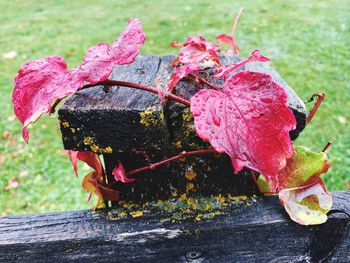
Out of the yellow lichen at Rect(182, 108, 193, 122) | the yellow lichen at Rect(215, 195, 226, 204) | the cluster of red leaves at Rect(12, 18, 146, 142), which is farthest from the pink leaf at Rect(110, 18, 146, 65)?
the yellow lichen at Rect(215, 195, 226, 204)

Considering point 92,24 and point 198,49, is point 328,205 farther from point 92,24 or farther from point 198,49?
point 92,24

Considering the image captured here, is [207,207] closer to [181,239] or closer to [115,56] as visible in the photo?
[181,239]

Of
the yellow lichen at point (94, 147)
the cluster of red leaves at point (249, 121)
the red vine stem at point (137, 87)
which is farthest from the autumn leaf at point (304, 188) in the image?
the yellow lichen at point (94, 147)

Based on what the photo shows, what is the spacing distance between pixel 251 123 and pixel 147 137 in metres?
0.20

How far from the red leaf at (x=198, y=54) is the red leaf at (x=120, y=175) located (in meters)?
0.26

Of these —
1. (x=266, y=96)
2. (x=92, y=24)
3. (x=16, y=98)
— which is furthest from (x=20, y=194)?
(x=92, y=24)

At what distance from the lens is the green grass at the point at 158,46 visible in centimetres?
313

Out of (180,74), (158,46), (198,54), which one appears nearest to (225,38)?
(198,54)

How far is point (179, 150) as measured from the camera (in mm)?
800

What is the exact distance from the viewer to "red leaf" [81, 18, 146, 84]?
73cm

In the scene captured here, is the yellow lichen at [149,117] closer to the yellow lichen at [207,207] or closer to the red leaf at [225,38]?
the yellow lichen at [207,207]

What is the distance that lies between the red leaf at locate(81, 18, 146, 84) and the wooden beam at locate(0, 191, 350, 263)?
0.31 meters

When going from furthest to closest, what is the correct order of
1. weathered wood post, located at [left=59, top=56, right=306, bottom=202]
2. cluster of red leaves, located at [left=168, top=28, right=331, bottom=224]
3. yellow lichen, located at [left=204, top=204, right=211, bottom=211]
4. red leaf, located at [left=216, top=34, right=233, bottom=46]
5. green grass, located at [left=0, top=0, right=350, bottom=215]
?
green grass, located at [left=0, top=0, right=350, bottom=215], red leaf, located at [left=216, top=34, right=233, bottom=46], yellow lichen, located at [left=204, top=204, right=211, bottom=211], weathered wood post, located at [left=59, top=56, right=306, bottom=202], cluster of red leaves, located at [left=168, top=28, right=331, bottom=224]

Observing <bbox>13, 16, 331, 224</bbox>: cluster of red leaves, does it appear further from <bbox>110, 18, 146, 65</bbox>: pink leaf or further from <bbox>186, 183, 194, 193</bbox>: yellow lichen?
<bbox>186, 183, 194, 193</bbox>: yellow lichen
